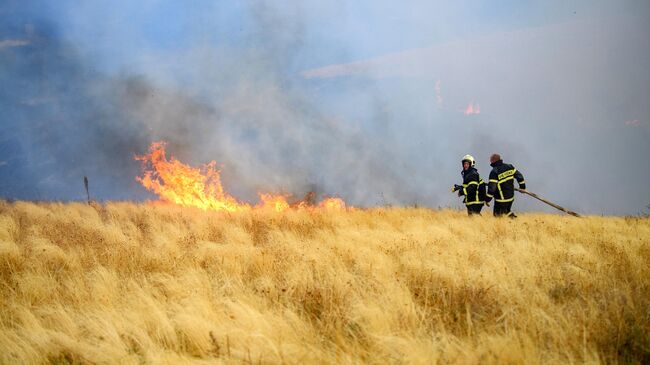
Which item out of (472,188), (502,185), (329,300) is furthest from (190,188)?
(329,300)

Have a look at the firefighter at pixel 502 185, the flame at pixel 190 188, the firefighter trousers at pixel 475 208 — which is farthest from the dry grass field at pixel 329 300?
the flame at pixel 190 188

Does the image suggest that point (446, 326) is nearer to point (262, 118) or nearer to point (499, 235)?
point (499, 235)

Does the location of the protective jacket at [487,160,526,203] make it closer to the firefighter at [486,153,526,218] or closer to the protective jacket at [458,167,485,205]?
the firefighter at [486,153,526,218]

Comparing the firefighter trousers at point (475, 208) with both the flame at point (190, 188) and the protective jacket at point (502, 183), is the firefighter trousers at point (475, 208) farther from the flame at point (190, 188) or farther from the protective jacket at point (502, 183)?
the flame at point (190, 188)

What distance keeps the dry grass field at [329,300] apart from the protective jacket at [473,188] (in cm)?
339

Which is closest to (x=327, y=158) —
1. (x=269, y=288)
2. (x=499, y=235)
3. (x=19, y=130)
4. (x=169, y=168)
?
(x=169, y=168)

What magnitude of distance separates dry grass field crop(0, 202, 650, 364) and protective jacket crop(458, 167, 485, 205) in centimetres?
339

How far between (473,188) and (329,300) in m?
8.23

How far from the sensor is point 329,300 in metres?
3.58

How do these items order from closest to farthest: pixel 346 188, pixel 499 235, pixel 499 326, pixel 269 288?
1. pixel 499 326
2. pixel 269 288
3. pixel 499 235
4. pixel 346 188

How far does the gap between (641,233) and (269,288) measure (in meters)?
7.95

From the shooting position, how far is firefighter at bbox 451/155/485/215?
1023 centimetres

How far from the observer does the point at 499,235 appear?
22.9ft

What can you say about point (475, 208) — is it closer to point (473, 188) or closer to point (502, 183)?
point (473, 188)
